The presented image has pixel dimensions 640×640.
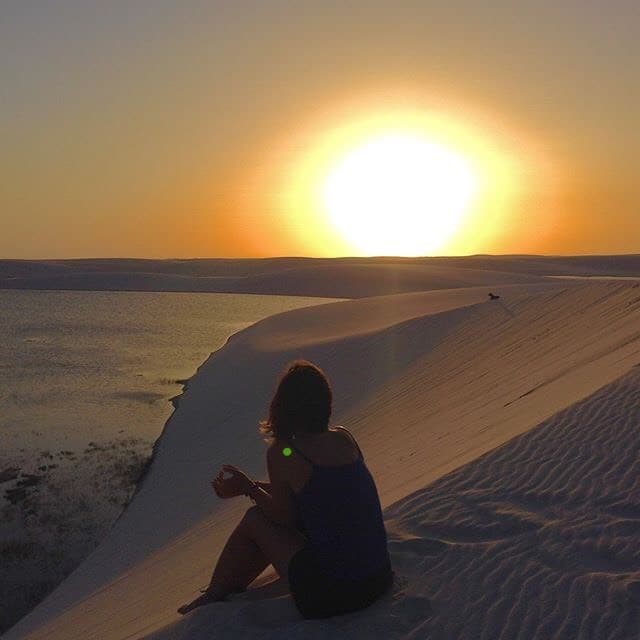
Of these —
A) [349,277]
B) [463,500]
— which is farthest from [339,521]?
[349,277]

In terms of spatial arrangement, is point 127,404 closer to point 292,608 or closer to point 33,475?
point 33,475

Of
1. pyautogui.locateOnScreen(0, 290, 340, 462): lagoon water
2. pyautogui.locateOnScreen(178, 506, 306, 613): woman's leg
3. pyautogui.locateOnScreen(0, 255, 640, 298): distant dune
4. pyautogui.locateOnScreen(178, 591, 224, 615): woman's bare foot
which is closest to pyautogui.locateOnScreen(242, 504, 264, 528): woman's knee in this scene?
pyautogui.locateOnScreen(178, 506, 306, 613): woman's leg

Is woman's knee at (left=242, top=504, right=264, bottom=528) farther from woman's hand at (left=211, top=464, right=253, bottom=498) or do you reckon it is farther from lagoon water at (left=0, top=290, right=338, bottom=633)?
lagoon water at (left=0, top=290, right=338, bottom=633)

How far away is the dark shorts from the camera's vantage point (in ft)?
12.3

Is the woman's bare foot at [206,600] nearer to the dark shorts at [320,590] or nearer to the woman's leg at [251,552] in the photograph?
the woman's leg at [251,552]

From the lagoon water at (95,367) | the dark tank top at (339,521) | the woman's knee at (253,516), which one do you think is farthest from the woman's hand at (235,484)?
the lagoon water at (95,367)

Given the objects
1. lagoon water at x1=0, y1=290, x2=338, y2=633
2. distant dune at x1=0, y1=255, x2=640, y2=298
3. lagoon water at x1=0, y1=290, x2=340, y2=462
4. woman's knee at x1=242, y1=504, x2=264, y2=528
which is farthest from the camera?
distant dune at x1=0, y1=255, x2=640, y2=298

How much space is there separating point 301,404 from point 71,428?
12023mm

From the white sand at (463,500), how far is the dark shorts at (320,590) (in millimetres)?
53

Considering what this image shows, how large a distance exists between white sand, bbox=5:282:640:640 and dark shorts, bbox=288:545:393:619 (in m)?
0.05

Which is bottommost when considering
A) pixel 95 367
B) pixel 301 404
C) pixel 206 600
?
pixel 206 600

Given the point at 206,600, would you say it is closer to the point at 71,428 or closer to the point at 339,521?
the point at 339,521

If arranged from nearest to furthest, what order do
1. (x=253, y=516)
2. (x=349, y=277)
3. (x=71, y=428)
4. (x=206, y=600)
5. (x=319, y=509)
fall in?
(x=319, y=509), (x=253, y=516), (x=206, y=600), (x=71, y=428), (x=349, y=277)

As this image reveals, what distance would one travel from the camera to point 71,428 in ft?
49.3
